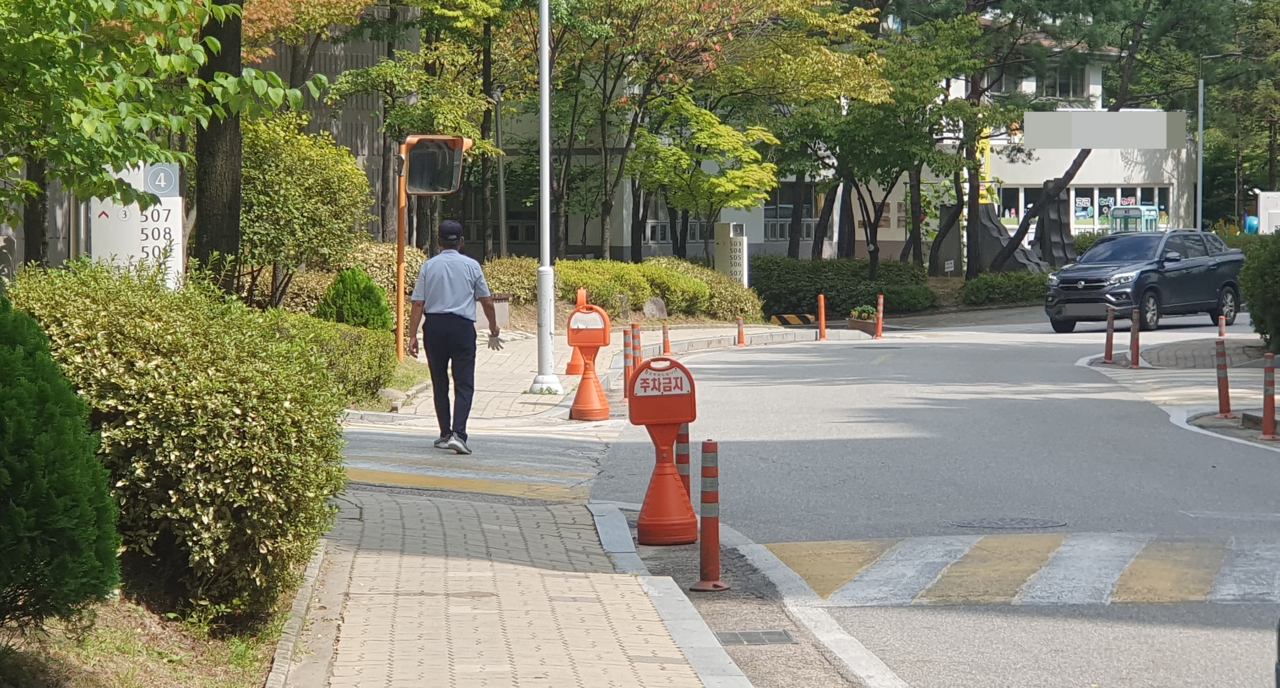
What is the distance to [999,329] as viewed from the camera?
35.2 meters

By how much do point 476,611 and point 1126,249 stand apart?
2670 centimetres

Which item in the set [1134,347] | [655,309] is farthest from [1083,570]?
[655,309]

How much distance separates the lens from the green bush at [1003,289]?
46.5 meters

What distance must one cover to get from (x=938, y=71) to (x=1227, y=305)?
14.0 metres

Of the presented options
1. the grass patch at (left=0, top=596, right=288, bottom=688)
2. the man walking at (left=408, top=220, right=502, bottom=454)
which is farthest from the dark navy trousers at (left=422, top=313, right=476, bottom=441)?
the grass patch at (left=0, top=596, right=288, bottom=688)

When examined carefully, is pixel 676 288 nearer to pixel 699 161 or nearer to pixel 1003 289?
pixel 699 161

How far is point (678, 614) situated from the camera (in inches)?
284

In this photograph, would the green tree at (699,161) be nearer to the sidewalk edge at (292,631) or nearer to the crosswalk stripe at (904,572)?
the crosswalk stripe at (904,572)

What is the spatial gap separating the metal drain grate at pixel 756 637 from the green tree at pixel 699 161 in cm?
3241

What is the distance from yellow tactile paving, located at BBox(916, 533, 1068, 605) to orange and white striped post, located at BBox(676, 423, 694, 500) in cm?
183

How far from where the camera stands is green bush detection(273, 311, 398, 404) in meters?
15.7

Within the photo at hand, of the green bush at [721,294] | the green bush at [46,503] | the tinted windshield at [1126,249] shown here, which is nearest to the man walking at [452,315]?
the green bush at [46,503]

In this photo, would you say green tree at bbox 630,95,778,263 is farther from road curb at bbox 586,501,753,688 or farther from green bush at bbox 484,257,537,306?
road curb at bbox 586,501,753,688

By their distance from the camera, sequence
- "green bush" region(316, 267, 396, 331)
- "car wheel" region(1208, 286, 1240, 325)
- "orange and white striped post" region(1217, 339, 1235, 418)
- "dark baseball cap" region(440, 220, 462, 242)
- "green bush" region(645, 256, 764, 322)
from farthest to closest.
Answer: "green bush" region(645, 256, 764, 322) < "car wheel" region(1208, 286, 1240, 325) < "green bush" region(316, 267, 396, 331) < "orange and white striped post" region(1217, 339, 1235, 418) < "dark baseball cap" region(440, 220, 462, 242)
